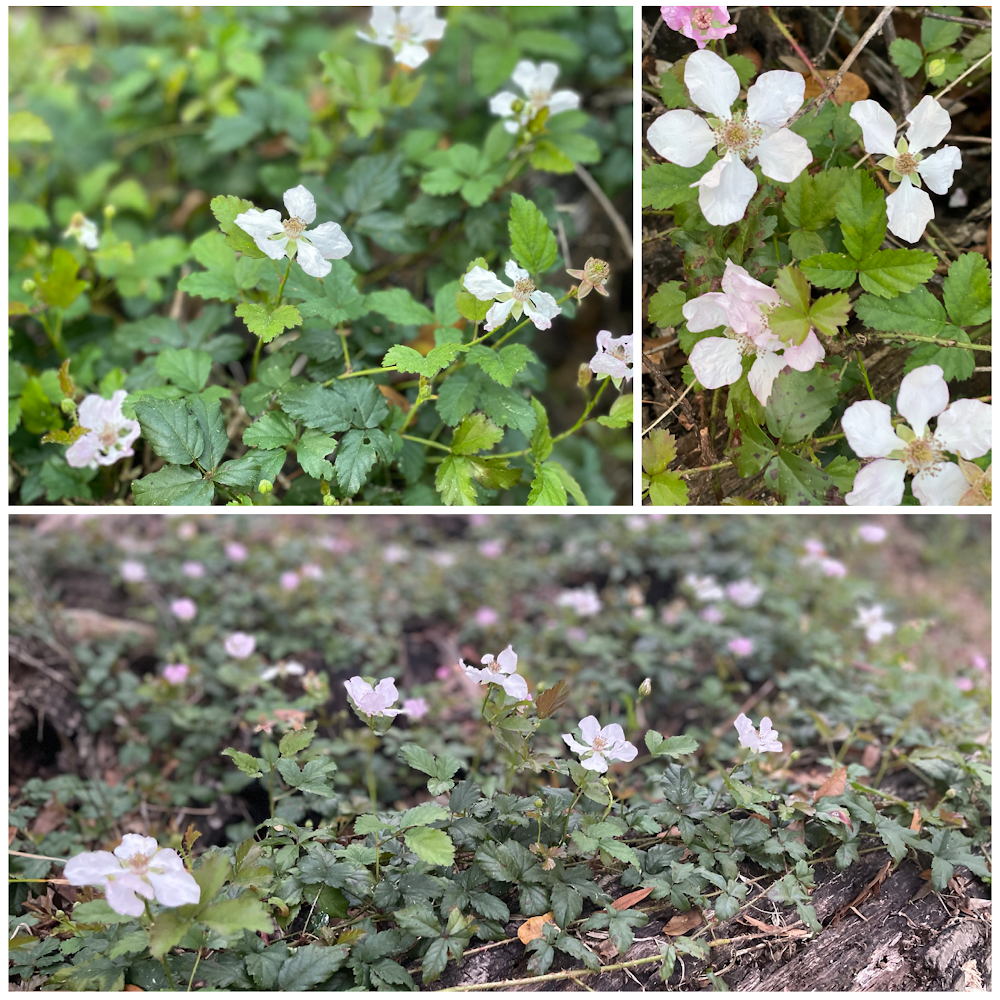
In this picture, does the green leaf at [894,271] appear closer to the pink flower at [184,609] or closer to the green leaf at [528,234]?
the green leaf at [528,234]

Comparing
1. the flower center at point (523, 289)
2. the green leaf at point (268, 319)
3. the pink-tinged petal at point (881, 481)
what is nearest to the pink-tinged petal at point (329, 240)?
the green leaf at point (268, 319)

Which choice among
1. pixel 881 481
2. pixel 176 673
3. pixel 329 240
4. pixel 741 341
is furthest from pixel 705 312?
pixel 176 673

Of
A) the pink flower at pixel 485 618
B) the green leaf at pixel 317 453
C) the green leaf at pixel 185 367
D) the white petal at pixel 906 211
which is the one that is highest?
the white petal at pixel 906 211

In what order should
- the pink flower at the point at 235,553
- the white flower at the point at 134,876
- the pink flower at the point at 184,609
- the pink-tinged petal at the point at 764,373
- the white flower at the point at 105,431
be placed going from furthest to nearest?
the pink flower at the point at 235,553, the pink flower at the point at 184,609, the white flower at the point at 105,431, the pink-tinged petal at the point at 764,373, the white flower at the point at 134,876

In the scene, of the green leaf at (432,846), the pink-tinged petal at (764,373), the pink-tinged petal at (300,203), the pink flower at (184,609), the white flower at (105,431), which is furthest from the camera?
the pink flower at (184,609)

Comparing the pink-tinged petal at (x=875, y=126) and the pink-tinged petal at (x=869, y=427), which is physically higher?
the pink-tinged petal at (x=875, y=126)

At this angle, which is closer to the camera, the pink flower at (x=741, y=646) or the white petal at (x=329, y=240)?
the white petal at (x=329, y=240)
